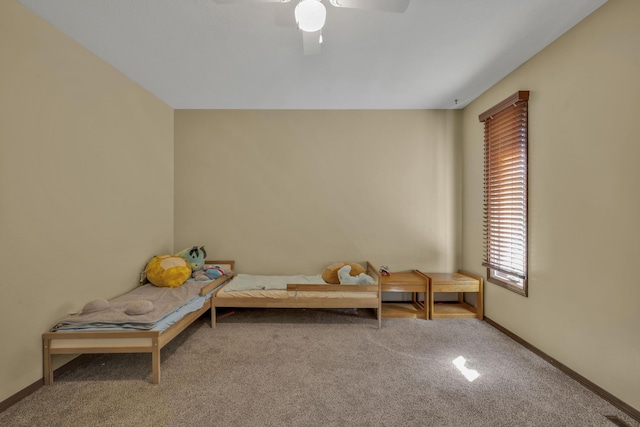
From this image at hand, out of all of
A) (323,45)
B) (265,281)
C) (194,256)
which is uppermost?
(323,45)

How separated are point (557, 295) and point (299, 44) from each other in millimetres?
2834

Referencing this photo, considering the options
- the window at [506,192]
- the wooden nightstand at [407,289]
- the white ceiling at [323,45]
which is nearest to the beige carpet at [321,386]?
the wooden nightstand at [407,289]

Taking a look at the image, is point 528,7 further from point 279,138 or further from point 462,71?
point 279,138

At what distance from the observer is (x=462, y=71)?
2.58m

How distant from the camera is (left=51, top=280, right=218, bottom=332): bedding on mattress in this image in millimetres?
1973

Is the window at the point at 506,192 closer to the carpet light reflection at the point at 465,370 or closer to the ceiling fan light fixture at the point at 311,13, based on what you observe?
the carpet light reflection at the point at 465,370

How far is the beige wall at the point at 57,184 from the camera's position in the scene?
173 centimetres

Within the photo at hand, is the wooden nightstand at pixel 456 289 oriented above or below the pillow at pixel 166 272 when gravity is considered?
below

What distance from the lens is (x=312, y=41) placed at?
1.77 m

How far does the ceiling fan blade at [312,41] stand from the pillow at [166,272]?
2461 millimetres

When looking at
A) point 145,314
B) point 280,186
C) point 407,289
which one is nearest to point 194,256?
point 145,314

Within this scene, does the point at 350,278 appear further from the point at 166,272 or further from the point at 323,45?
the point at 323,45

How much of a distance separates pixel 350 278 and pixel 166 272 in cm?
195

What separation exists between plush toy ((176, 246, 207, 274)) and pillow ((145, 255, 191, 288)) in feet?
0.71
